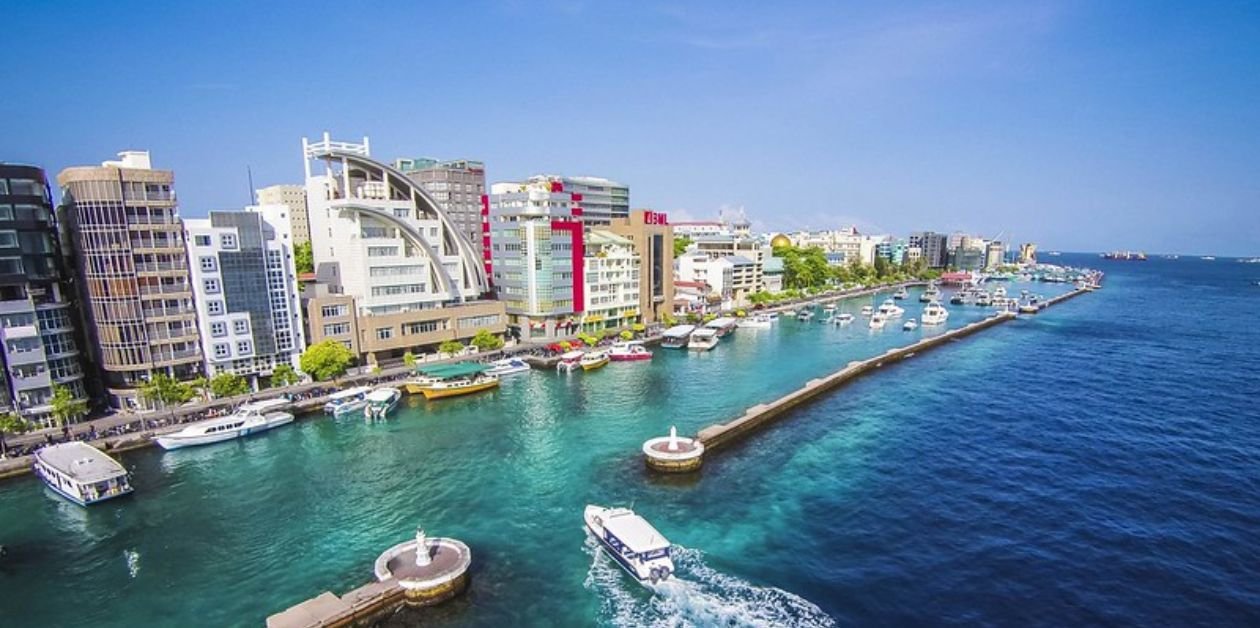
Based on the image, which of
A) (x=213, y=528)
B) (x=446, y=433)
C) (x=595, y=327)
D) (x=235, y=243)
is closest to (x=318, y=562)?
(x=213, y=528)

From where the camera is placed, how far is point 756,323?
117 metres

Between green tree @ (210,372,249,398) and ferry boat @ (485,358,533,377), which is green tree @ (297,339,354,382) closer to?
green tree @ (210,372,249,398)

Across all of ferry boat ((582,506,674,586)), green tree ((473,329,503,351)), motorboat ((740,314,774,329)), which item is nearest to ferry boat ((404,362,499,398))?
green tree ((473,329,503,351))

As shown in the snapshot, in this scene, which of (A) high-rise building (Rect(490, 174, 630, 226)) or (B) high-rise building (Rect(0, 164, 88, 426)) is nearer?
(B) high-rise building (Rect(0, 164, 88, 426))

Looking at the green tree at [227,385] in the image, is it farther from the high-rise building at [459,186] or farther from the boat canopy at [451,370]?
the high-rise building at [459,186]

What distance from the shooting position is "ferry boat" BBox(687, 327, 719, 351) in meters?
93.7

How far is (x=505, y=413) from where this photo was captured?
59594 mm

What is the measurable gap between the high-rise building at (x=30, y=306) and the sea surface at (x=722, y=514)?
12620 millimetres

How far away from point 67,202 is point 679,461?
64384 millimetres

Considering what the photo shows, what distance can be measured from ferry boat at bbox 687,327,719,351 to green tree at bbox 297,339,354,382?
52.3m

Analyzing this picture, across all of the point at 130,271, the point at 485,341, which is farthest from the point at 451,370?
the point at 130,271

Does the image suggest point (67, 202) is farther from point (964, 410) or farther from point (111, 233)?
point (964, 410)

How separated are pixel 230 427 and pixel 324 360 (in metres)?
13.3

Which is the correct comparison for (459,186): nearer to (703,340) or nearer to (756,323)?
(703,340)
